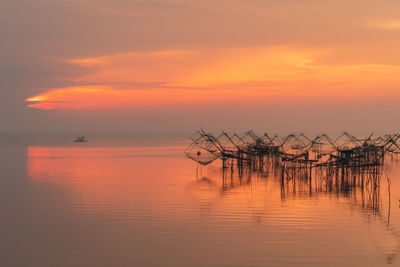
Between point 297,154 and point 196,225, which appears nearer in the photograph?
point 196,225

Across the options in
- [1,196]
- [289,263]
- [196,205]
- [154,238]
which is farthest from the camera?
[1,196]

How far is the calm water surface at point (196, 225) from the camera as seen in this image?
8805mm

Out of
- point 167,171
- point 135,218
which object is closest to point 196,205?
point 135,218

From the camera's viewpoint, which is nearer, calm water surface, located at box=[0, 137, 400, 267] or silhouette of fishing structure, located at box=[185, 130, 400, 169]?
calm water surface, located at box=[0, 137, 400, 267]

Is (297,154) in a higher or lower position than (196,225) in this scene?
higher

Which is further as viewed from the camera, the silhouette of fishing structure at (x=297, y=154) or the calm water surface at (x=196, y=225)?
the silhouette of fishing structure at (x=297, y=154)

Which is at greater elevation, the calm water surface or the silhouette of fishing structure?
the silhouette of fishing structure

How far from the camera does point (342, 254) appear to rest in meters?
8.95

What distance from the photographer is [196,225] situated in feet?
37.1

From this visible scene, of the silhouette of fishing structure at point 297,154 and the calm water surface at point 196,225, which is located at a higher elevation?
the silhouette of fishing structure at point 297,154

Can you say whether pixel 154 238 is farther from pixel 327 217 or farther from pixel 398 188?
pixel 398 188

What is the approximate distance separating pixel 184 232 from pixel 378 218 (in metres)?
5.46

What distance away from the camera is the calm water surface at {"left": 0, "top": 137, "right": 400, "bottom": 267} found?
8.80m

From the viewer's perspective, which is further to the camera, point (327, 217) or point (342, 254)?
point (327, 217)
